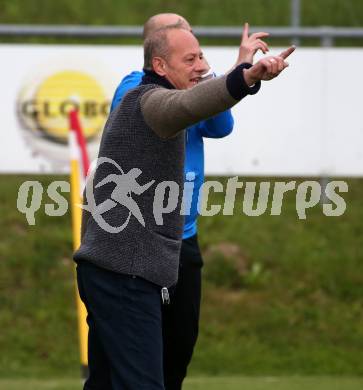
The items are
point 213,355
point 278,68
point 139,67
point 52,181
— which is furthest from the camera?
point 52,181

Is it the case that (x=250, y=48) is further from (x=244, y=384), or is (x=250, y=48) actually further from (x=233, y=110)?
Answer: (x=233, y=110)

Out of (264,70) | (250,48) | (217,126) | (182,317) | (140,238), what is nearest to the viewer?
(264,70)

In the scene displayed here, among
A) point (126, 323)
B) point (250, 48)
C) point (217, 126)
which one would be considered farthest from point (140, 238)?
point (217, 126)

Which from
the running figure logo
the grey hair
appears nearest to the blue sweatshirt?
the grey hair

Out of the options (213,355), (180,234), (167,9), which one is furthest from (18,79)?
(180,234)

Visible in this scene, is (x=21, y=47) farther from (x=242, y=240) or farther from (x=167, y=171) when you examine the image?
(x=167, y=171)

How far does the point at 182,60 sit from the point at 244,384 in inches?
142

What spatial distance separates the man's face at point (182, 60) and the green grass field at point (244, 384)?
10.8 ft

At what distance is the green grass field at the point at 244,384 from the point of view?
6.94m

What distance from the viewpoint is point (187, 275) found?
191 inches

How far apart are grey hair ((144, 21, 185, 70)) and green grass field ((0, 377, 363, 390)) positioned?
332cm

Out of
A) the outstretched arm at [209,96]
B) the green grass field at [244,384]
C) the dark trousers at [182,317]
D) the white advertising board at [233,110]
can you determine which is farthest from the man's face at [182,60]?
the white advertising board at [233,110]

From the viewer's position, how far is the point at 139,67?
8.89 meters

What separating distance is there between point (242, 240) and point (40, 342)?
197cm
